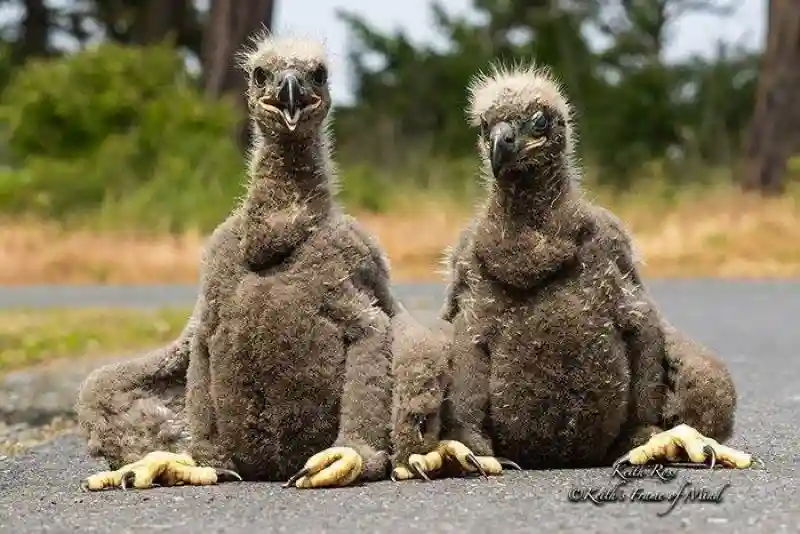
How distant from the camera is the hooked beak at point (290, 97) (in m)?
4.76

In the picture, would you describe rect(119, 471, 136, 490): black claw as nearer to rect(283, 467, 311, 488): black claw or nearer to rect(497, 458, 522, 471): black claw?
A: rect(283, 467, 311, 488): black claw

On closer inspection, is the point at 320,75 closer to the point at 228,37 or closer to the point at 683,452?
the point at 683,452

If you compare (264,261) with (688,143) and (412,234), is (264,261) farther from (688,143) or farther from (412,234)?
(688,143)

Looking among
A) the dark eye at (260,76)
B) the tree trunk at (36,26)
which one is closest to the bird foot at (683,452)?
the dark eye at (260,76)

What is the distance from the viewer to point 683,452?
191 inches

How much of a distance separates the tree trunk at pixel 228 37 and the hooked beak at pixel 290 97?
17.2m

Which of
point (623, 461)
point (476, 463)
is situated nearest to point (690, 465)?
point (623, 461)

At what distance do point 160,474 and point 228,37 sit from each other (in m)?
18.6

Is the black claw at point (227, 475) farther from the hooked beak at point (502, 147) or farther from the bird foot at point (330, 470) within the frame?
the hooked beak at point (502, 147)

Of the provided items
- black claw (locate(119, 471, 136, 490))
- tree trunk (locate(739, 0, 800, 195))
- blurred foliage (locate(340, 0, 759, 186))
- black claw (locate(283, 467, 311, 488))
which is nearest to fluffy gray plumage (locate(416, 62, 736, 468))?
black claw (locate(283, 467, 311, 488))

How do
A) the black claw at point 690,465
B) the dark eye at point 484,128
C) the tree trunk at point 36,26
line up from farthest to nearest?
the tree trunk at point 36,26
the dark eye at point 484,128
the black claw at point 690,465

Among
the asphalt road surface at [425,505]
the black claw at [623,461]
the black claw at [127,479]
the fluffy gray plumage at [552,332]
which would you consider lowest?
the asphalt road surface at [425,505]

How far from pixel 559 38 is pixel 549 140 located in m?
30.7

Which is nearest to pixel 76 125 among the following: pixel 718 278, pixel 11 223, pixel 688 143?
pixel 11 223
